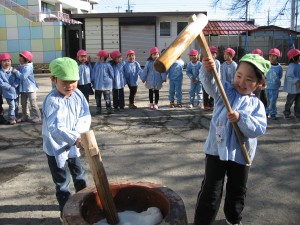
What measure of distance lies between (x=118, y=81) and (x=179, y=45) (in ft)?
21.2

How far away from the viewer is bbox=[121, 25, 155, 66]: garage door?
69.5 ft

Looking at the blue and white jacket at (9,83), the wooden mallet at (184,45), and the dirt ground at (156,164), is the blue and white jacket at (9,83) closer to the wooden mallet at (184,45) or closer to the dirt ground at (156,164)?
the dirt ground at (156,164)

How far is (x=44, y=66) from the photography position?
19.4m

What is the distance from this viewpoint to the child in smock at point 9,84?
6.69 m

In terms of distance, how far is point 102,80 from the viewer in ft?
25.2

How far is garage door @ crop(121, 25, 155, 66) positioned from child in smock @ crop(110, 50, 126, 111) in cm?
1338

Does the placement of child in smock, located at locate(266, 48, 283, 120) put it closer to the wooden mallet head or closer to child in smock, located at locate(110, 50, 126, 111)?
child in smock, located at locate(110, 50, 126, 111)

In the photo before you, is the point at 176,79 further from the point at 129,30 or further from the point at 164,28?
the point at 164,28

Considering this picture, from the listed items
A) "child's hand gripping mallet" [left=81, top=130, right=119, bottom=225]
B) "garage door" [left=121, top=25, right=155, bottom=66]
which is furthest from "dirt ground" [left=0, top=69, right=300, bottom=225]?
"garage door" [left=121, top=25, right=155, bottom=66]

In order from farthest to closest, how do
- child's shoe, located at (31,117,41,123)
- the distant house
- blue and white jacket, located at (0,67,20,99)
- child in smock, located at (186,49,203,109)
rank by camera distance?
the distant house < child in smock, located at (186,49,203,109) < child's shoe, located at (31,117,41,123) < blue and white jacket, located at (0,67,20,99)

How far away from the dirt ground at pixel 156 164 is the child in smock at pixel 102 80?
0.46 metres

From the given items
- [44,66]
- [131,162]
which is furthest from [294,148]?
[44,66]

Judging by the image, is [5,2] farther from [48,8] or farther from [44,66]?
[48,8]

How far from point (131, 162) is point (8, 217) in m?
1.82
